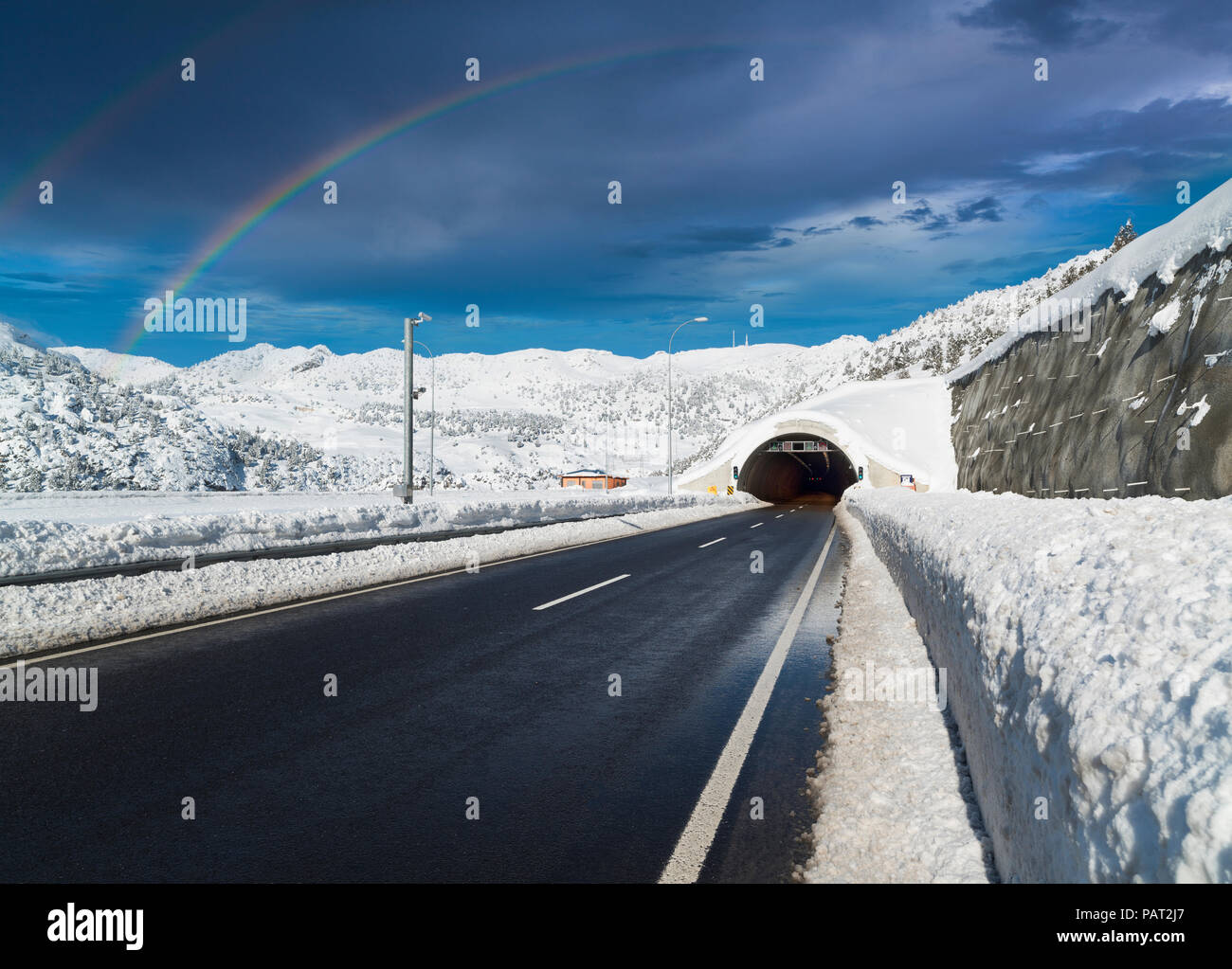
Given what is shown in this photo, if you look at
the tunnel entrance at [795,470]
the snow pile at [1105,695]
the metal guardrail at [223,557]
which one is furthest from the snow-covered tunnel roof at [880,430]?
the snow pile at [1105,695]

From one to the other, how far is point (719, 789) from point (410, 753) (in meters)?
1.98

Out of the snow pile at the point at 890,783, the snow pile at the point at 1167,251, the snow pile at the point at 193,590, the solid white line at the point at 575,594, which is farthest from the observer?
the snow pile at the point at 1167,251

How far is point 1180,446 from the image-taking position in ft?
40.2

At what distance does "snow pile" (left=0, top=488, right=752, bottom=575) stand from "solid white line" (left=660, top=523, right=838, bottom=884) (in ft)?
36.8

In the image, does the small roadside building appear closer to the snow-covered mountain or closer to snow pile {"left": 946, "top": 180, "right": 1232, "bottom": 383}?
the snow-covered mountain

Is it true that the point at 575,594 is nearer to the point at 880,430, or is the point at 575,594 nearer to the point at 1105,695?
the point at 1105,695

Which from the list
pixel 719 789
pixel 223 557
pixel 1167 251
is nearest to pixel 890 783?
pixel 719 789

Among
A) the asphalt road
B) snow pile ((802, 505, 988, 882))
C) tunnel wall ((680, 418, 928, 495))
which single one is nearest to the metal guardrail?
the asphalt road

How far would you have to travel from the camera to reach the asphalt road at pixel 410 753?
3475 millimetres

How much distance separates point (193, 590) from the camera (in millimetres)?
10344

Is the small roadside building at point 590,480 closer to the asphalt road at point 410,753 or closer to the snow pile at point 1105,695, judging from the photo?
the asphalt road at point 410,753

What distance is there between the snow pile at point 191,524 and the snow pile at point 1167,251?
57.3 feet

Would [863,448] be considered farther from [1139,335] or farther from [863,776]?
[863,776]
